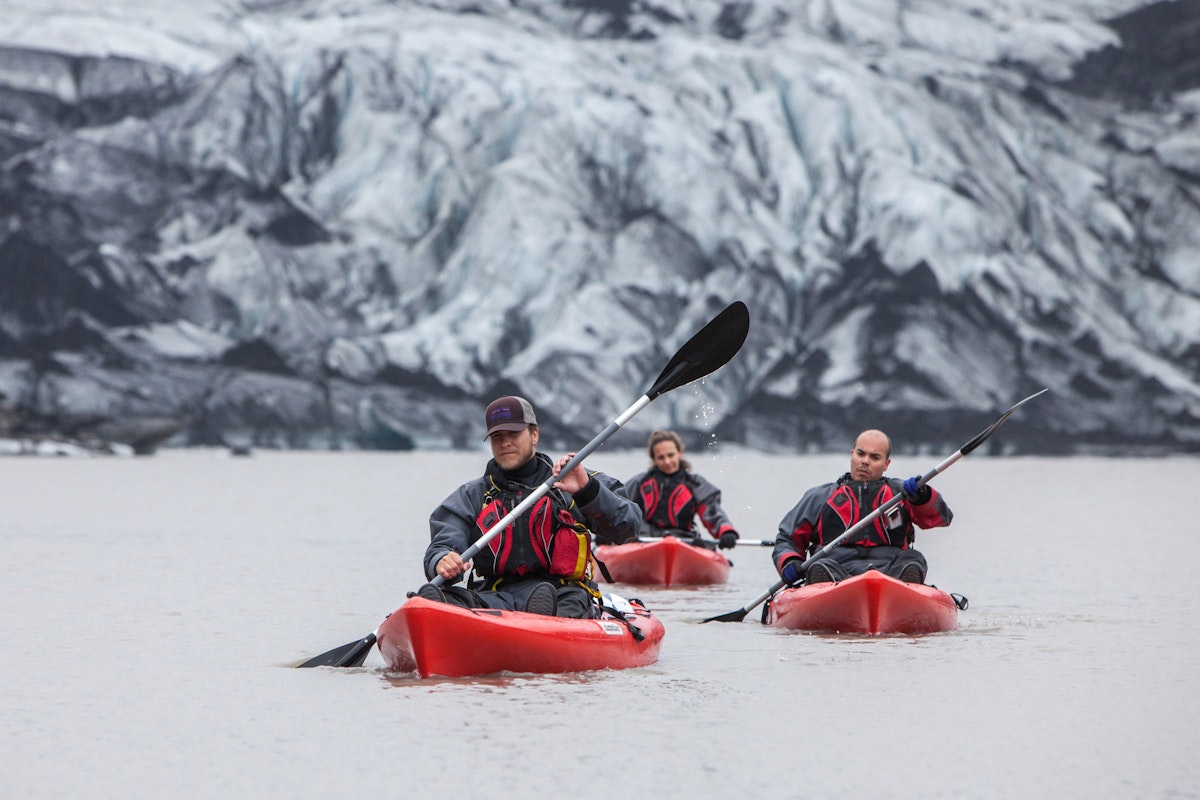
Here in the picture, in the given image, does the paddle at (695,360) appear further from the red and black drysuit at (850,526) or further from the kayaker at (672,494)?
the kayaker at (672,494)

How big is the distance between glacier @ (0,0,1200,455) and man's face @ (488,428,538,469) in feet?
159

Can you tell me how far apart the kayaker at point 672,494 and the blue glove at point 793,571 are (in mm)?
3194

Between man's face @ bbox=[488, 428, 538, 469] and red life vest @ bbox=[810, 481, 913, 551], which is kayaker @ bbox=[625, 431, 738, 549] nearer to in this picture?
red life vest @ bbox=[810, 481, 913, 551]

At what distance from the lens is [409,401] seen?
58.0m

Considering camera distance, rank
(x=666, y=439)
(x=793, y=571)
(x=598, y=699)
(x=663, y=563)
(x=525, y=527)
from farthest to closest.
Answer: (x=663, y=563) → (x=666, y=439) → (x=793, y=571) → (x=525, y=527) → (x=598, y=699)

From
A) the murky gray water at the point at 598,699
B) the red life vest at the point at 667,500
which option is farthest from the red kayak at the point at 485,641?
the red life vest at the point at 667,500

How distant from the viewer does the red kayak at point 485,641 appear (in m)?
6.80

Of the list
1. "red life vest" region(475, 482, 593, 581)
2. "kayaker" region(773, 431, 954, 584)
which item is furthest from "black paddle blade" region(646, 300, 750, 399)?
"kayaker" region(773, 431, 954, 584)

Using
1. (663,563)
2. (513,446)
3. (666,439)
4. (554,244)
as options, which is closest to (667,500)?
(663,563)

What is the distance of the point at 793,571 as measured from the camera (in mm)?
9195

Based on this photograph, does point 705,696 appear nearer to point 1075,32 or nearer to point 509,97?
point 509,97

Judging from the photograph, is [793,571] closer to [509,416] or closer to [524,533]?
[524,533]

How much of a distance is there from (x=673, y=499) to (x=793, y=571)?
13.9 feet

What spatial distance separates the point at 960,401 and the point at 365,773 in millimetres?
55488
